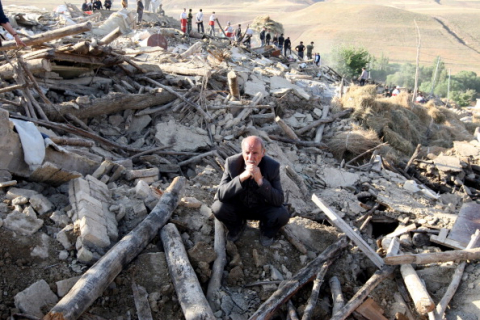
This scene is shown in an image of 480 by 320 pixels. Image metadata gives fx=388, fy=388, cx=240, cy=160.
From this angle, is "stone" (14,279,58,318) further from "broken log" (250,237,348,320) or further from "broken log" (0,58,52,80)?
"broken log" (0,58,52,80)

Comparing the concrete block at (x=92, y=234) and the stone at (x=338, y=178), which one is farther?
the stone at (x=338, y=178)

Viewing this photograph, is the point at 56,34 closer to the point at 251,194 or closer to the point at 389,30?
the point at 251,194

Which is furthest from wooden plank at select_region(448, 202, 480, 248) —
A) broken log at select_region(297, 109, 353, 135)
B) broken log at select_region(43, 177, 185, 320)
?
broken log at select_region(297, 109, 353, 135)

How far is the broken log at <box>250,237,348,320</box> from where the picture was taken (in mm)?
3404

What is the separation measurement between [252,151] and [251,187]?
1.29 feet

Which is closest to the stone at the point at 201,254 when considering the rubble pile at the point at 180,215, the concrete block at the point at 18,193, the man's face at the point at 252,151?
the rubble pile at the point at 180,215

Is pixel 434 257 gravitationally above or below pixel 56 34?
below

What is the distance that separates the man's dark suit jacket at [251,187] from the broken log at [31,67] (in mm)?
4716

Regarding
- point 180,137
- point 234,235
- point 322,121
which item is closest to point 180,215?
point 234,235

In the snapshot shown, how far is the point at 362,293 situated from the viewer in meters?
3.74

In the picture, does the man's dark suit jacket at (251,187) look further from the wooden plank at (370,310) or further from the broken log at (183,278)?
the wooden plank at (370,310)

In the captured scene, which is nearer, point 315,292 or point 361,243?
point 315,292

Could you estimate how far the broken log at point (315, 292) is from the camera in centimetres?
346

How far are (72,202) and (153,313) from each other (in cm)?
146
